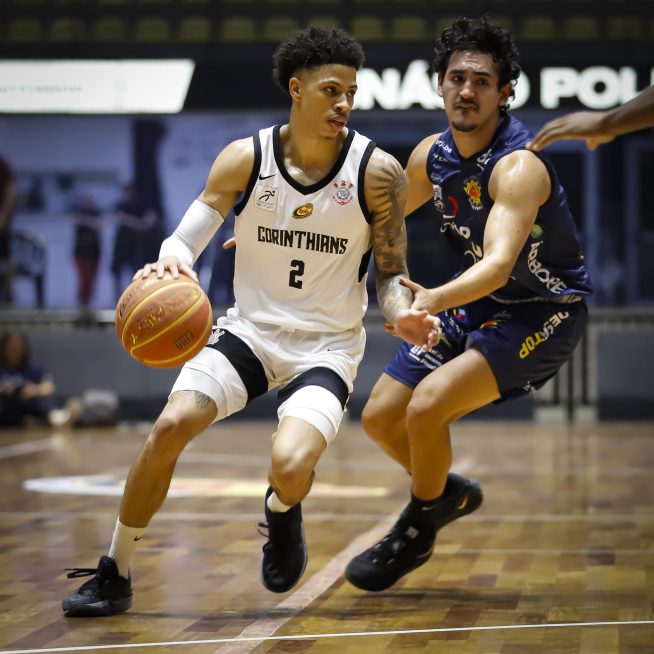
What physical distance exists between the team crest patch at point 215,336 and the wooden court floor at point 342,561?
2.92 feet

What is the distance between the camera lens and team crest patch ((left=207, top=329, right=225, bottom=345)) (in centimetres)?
345

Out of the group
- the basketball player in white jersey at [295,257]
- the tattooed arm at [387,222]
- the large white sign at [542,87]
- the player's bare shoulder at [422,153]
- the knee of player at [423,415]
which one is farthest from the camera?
the large white sign at [542,87]

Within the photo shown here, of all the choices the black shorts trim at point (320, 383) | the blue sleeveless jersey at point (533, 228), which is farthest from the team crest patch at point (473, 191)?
the black shorts trim at point (320, 383)

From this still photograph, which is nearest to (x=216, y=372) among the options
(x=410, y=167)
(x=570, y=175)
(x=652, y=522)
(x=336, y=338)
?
(x=336, y=338)

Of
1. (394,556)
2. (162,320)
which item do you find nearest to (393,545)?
(394,556)

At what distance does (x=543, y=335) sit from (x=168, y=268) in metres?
1.41

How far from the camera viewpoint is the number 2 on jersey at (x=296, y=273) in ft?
11.4

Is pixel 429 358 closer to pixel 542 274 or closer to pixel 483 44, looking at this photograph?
pixel 542 274

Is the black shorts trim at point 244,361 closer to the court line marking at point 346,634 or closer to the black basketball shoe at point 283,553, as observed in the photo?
the black basketball shoe at point 283,553

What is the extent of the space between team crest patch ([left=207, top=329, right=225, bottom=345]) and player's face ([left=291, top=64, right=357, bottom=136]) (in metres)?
0.75

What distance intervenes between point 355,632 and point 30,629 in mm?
980

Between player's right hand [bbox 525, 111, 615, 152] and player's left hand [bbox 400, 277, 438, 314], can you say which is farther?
player's left hand [bbox 400, 277, 438, 314]

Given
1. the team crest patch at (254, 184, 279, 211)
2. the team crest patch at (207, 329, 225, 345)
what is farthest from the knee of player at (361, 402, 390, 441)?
the team crest patch at (254, 184, 279, 211)

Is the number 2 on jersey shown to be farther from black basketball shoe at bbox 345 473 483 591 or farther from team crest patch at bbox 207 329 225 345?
black basketball shoe at bbox 345 473 483 591
